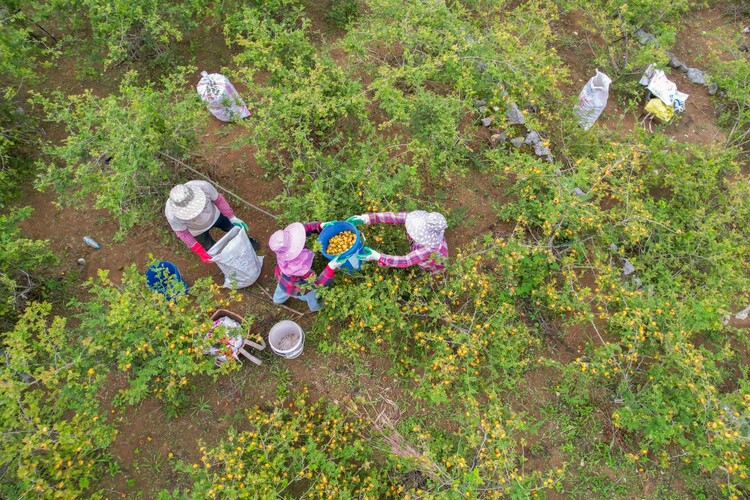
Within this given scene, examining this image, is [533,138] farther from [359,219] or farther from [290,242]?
[290,242]

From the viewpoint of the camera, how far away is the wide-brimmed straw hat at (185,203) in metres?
3.41

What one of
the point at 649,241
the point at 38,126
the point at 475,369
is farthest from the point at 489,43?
the point at 38,126

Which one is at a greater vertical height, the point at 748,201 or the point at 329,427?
the point at 748,201

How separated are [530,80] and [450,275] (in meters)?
2.77

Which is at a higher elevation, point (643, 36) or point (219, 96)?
point (219, 96)

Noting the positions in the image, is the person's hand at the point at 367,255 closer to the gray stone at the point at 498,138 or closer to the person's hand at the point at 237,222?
Answer: the person's hand at the point at 237,222

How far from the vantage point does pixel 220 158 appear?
505cm

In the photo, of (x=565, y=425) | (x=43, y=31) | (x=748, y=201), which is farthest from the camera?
(x=43, y=31)

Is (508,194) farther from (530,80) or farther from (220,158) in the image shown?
(220,158)

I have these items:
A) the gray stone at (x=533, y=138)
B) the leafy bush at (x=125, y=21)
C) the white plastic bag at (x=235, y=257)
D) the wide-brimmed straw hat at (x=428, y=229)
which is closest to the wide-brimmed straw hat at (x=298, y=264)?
the white plastic bag at (x=235, y=257)

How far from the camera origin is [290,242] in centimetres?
356

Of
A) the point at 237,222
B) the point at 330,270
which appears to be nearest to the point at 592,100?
the point at 330,270

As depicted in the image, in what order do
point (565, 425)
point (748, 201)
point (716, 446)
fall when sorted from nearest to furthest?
point (716, 446) → point (565, 425) → point (748, 201)

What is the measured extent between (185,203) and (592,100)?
513 centimetres
